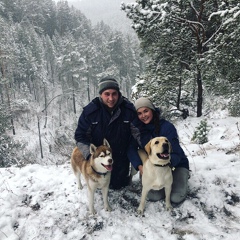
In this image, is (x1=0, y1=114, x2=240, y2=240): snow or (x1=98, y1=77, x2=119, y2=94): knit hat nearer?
(x1=0, y1=114, x2=240, y2=240): snow

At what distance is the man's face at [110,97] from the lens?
12.7 feet

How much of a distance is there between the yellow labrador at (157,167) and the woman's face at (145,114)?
1.98ft

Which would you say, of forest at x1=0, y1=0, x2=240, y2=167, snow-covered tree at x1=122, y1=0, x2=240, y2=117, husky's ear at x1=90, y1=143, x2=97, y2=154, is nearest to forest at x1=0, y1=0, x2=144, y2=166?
forest at x1=0, y1=0, x2=240, y2=167

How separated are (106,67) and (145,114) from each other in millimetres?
45722

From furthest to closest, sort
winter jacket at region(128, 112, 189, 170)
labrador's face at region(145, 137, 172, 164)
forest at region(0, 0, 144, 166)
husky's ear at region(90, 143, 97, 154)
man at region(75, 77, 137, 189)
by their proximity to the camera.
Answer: forest at region(0, 0, 144, 166) → man at region(75, 77, 137, 189) → winter jacket at region(128, 112, 189, 170) → husky's ear at region(90, 143, 97, 154) → labrador's face at region(145, 137, 172, 164)

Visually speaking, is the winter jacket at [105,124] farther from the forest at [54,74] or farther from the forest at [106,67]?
the forest at [54,74]

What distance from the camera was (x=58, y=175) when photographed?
5.08 metres

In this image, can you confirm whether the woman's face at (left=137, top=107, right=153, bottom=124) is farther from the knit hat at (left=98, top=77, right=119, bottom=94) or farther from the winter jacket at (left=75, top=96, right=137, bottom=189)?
the knit hat at (left=98, top=77, right=119, bottom=94)

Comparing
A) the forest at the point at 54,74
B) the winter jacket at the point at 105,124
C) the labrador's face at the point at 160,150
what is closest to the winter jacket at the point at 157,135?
the winter jacket at the point at 105,124

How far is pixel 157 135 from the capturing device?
3941mm

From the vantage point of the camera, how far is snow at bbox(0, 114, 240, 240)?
11.0 ft

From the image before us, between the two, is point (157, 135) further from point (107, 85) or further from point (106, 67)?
point (106, 67)

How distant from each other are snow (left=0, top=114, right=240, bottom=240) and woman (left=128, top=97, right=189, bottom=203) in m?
0.20

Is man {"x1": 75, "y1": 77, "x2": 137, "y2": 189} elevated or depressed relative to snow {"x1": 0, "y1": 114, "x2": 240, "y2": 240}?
elevated
